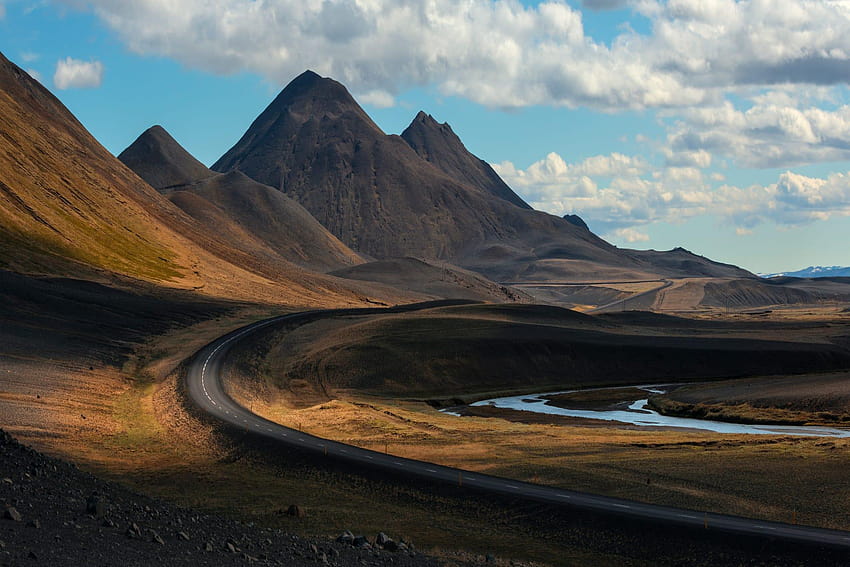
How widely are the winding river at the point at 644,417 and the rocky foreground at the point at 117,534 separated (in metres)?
54.2

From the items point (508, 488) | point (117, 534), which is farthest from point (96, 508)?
point (508, 488)

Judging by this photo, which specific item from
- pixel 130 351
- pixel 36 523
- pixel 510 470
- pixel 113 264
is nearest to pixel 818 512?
pixel 510 470

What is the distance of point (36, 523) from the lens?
28438mm

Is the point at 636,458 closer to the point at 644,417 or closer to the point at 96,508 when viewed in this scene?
the point at 644,417

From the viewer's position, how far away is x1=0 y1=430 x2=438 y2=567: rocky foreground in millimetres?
27484

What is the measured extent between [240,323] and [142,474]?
89976 millimetres

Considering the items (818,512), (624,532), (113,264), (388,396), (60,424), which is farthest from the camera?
(113,264)

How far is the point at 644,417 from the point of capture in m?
92.8

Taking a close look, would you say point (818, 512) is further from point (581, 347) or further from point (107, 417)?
point (581, 347)

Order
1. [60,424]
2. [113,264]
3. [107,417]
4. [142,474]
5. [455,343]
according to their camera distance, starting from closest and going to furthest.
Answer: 1. [142,474]
2. [60,424]
3. [107,417]
4. [455,343]
5. [113,264]

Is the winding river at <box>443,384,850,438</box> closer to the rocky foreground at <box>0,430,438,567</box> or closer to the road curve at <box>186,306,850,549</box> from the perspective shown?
the road curve at <box>186,306,850,549</box>

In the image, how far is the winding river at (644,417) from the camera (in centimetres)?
8194

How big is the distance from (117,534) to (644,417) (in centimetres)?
7065

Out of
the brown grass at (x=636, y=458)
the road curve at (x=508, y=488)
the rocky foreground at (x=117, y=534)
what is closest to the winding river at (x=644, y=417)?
the brown grass at (x=636, y=458)
